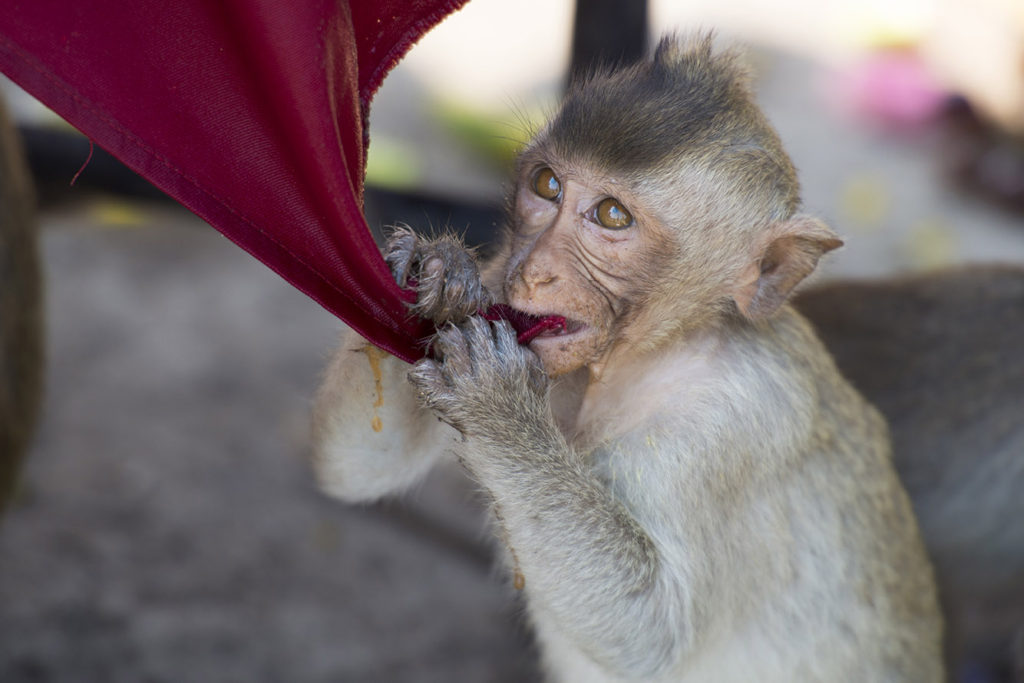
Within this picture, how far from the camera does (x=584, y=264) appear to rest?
5.34 ft

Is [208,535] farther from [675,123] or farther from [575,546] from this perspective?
[675,123]

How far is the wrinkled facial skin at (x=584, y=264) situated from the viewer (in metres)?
1.59

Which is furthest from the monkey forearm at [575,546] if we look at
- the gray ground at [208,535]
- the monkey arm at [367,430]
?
the gray ground at [208,535]

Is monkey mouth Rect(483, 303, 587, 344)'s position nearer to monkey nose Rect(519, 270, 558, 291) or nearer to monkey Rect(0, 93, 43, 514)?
monkey nose Rect(519, 270, 558, 291)

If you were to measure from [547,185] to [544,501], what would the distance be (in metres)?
0.51

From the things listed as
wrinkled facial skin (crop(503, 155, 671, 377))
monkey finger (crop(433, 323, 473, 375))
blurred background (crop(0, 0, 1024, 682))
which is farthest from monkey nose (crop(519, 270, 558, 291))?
blurred background (crop(0, 0, 1024, 682))

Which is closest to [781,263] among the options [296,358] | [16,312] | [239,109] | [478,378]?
[478,378]

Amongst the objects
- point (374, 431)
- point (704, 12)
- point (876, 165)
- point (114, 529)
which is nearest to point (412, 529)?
point (114, 529)

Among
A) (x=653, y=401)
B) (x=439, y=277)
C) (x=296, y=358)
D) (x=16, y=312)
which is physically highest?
(x=439, y=277)

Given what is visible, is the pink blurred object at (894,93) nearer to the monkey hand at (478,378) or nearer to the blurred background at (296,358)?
the blurred background at (296,358)

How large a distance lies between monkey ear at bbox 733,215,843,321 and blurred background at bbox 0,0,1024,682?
148 millimetres

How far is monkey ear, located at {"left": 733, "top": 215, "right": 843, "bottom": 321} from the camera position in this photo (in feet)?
5.41

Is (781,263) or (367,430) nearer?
(781,263)

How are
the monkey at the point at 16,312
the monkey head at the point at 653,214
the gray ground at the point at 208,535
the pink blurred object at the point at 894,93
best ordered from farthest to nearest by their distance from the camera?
the pink blurred object at the point at 894,93, the gray ground at the point at 208,535, the monkey at the point at 16,312, the monkey head at the point at 653,214
